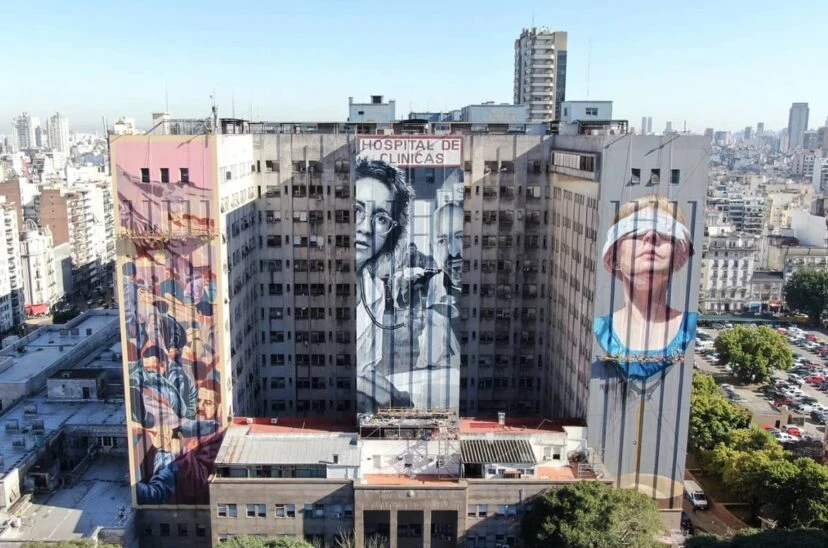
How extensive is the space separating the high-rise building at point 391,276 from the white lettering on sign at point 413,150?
0.16 metres

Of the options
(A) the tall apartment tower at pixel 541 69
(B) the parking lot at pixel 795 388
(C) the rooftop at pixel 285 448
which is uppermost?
(A) the tall apartment tower at pixel 541 69

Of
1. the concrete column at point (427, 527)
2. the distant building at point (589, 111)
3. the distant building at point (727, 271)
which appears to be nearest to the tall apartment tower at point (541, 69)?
the distant building at point (727, 271)

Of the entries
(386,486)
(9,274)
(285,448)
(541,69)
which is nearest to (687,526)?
(386,486)

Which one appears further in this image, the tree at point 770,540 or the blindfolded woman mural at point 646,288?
the blindfolded woman mural at point 646,288

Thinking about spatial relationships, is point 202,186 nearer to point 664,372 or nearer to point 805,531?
point 664,372

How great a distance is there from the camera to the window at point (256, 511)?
173ft

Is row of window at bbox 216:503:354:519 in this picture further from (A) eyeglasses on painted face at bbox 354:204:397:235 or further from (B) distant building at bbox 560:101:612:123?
(B) distant building at bbox 560:101:612:123

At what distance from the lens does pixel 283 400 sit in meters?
70.1

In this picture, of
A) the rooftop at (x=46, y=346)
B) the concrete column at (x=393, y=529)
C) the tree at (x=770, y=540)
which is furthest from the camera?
the rooftop at (x=46, y=346)

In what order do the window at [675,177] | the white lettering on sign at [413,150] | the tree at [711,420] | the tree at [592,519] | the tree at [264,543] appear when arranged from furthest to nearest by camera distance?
the tree at [711,420], the white lettering on sign at [413,150], the window at [675,177], the tree at [592,519], the tree at [264,543]

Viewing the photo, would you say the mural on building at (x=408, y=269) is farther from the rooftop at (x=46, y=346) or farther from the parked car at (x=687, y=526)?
the rooftop at (x=46, y=346)

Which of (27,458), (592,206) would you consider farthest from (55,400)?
(592,206)

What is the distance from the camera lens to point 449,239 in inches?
2267

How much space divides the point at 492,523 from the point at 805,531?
68.1ft
